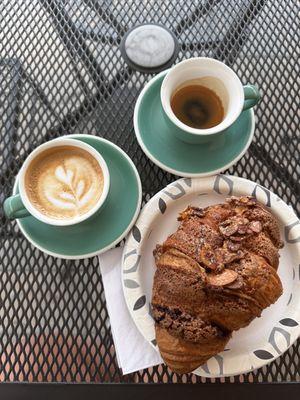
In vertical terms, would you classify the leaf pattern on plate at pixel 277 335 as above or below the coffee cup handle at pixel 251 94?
below

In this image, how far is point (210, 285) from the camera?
28.2 inches

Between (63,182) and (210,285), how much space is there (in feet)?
1.13

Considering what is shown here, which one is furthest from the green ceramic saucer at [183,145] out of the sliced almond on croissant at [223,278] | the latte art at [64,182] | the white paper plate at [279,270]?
the sliced almond on croissant at [223,278]

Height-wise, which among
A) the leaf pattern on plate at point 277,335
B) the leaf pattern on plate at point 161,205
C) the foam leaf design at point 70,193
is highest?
the foam leaf design at point 70,193

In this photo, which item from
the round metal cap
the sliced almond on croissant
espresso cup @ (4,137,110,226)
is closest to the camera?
the sliced almond on croissant

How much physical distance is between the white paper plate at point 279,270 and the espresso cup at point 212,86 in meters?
0.10

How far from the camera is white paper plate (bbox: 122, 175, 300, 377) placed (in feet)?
2.71

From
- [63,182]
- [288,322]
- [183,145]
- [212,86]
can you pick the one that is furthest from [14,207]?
[288,322]

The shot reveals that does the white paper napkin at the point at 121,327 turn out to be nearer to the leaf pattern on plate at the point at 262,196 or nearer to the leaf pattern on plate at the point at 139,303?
the leaf pattern on plate at the point at 139,303

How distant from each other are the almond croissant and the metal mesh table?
0.54 feet

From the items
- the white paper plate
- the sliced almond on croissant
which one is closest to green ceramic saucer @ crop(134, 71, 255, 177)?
the white paper plate

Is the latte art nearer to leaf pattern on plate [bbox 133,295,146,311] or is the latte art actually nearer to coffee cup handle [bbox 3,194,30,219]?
coffee cup handle [bbox 3,194,30,219]

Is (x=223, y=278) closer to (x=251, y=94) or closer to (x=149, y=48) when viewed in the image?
(x=251, y=94)

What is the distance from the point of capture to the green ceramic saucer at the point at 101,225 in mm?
863
